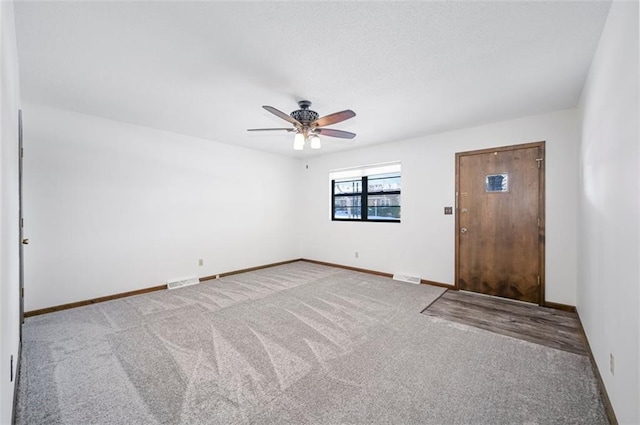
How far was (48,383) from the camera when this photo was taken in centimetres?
195

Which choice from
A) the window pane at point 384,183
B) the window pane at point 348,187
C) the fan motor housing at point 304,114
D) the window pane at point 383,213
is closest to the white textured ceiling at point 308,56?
the fan motor housing at point 304,114

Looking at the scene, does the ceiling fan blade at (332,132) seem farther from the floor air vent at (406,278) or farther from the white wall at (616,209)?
the floor air vent at (406,278)

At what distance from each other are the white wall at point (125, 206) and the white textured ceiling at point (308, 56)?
512 millimetres

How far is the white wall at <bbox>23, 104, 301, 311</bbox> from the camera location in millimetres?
3254

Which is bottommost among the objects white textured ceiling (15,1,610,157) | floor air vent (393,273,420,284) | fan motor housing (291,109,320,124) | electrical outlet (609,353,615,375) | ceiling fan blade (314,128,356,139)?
floor air vent (393,273,420,284)

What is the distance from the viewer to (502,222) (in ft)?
12.5

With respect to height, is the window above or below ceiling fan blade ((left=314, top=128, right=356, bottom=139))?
below

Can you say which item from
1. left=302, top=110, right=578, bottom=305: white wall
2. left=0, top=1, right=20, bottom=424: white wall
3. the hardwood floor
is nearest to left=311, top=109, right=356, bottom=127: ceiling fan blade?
left=0, top=1, right=20, bottom=424: white wall

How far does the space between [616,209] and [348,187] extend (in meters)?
4.37

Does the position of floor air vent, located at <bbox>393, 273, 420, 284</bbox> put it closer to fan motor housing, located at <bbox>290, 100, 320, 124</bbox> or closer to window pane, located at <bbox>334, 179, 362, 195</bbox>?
window pane, located at <bbox>334, 179, 362, 195</bbox>

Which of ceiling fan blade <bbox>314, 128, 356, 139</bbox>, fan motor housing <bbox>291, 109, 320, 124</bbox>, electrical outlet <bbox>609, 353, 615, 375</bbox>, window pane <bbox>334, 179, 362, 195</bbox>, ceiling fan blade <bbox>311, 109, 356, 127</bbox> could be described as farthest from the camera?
window pane <bbox>334, 179, 362, 195</bbox>

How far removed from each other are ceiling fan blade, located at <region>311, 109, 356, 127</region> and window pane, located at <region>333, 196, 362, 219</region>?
290 centimetres

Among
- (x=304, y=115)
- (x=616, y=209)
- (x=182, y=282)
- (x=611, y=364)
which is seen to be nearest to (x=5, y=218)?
(x=304, y=115)

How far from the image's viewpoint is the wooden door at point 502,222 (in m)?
3.59
